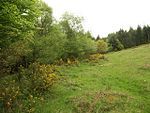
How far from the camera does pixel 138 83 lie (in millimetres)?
39219

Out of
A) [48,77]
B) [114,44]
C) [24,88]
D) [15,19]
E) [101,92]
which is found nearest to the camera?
[15,19]

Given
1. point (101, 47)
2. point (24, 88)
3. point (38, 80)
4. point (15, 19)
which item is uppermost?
point (15, 19)

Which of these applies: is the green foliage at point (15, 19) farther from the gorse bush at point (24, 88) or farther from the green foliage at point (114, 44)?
the green foliage at point (114, 44)

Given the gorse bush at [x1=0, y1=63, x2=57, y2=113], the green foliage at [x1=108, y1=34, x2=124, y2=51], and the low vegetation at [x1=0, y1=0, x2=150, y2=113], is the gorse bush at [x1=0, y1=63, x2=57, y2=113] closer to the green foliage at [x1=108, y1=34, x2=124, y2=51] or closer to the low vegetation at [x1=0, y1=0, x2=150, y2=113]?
the low vegetation at [x1=0, y1=0, x2=150, y2=113]

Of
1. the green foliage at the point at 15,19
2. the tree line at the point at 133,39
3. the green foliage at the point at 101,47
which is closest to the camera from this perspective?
the green foliage at the point at 15,19

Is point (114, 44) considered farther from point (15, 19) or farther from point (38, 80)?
point (15, 19)

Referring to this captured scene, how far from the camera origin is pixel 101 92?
34625 mm

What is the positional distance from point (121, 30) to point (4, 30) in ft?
344

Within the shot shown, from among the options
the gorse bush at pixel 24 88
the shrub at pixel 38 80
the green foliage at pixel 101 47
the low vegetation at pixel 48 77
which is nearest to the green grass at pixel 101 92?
the low vegetation at pixel 48 77

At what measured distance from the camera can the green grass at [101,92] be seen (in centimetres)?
3095

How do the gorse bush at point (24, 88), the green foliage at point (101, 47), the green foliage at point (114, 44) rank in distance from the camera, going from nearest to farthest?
the gorse bush at point (24, 88) → the green foliage at point (101, 47) → the green foliage at point (114, 44)

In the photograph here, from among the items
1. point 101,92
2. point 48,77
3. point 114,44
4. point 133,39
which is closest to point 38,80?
point 48,77

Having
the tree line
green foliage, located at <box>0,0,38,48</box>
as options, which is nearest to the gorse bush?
green foliage, located at <box>0,0,38,48</box>

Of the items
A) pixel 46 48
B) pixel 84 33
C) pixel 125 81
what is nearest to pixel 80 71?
pixel 46 48
